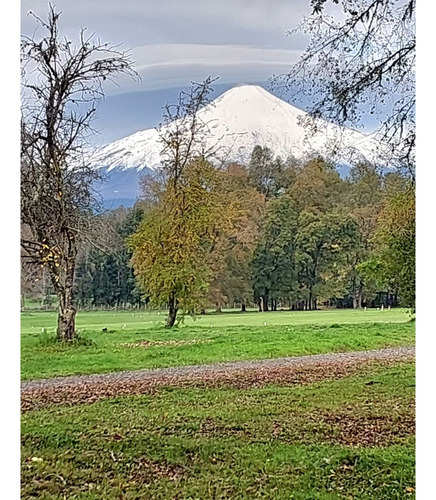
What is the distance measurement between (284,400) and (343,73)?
111cm

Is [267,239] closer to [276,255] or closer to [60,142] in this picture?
[276,255]

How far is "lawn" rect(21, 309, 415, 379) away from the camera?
7.09 feet

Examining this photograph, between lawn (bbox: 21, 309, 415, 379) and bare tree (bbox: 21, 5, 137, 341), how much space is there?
11cm

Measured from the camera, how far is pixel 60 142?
214 cm

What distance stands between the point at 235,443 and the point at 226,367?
0.44 meters

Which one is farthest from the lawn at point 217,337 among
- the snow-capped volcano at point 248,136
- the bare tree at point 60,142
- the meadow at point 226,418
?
the snow-capped volcano at point 248,136

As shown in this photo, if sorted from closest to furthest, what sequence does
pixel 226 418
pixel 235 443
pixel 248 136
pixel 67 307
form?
pixel 235 443
pixel 226 418
pixel 67 307
pixel 248 136

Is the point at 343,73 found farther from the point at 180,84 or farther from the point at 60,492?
the point at 60,492

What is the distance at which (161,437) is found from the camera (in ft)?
6.10

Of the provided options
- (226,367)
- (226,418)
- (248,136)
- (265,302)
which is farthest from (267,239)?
(226,418)

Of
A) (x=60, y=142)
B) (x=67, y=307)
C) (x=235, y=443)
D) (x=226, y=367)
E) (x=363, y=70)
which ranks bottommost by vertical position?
(x=235, y=443)

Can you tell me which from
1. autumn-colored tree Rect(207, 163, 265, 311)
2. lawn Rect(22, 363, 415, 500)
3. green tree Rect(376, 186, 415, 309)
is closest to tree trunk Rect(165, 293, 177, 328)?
autumn-colored tree Rect(207, 163, 265, 311)
